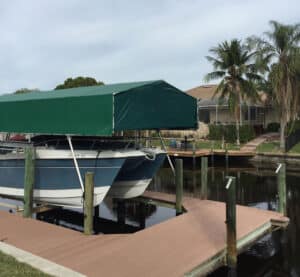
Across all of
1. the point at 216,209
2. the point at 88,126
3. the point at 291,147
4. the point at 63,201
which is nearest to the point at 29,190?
the point at 63,201

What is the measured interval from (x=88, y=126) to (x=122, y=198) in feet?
10.6

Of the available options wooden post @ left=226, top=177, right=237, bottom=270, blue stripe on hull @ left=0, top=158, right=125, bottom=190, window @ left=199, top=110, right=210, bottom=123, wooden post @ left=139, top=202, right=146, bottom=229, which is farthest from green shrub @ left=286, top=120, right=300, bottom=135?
wooden post @ left=226, top=177, right=237, bottom=270

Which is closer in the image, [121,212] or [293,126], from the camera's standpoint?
[121,212]

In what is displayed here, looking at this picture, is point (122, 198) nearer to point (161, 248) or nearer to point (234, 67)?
point (161, 248)

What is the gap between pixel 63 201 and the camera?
9383 mm

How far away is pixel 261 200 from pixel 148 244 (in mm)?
8699

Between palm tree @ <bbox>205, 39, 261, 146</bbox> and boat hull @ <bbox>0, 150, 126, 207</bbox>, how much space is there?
21.8 metres

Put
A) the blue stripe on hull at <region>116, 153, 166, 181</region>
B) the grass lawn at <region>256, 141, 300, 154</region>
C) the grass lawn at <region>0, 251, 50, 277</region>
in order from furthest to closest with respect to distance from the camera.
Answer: the grass lawn at <region>256, 141, 300, 154</region>
the blue stripe on hull at <region>116, 153, 166, 181</region>
the grass lawn at <region>0, 251, 50, 277</region>

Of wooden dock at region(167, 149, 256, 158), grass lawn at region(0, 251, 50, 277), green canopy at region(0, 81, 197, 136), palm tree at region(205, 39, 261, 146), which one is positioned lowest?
grass lawn at region(0, 251, 50, 277)

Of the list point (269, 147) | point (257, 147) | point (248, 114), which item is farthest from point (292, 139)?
point (248, 114)

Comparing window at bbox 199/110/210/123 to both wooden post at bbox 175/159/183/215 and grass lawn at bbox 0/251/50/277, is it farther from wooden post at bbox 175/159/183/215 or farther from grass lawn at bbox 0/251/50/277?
grass lawn at bbox 0/251/50/277

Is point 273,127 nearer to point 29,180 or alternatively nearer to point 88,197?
point 29,180

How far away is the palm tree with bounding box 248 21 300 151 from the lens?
25.5m

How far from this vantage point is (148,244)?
21.9ft
